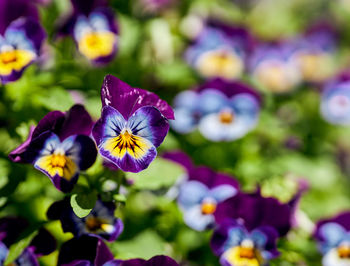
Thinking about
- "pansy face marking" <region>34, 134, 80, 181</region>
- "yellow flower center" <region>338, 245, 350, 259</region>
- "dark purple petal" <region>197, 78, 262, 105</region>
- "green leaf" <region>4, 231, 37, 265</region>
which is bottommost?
"yellow flower center" <region>338, 245, 350, 259</region>

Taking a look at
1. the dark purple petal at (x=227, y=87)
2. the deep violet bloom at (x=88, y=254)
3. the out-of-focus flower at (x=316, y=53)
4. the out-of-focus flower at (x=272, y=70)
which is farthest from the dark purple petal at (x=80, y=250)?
the out-of-focus flower at (x=316, y=53)

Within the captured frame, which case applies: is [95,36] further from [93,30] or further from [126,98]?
[126,98]

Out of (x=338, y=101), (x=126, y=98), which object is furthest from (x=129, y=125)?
(x=338, y=101)

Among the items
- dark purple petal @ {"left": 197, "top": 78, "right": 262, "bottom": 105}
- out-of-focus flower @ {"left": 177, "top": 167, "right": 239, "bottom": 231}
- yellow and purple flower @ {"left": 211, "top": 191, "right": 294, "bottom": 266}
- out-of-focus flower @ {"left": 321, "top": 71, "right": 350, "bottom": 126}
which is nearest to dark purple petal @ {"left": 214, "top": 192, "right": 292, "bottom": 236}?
Result: yellow and purple flower @ {"left": 211, "top": 191, "right": 294, "bottom": 266}

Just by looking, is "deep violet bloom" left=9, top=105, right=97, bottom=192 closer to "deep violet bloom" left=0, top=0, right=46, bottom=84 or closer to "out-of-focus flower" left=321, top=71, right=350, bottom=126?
"deep violet bloom" left=0, top=0, right=46, bottom=84

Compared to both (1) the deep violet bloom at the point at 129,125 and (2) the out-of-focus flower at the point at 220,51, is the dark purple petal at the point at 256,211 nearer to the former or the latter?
(1) the deep violet bloom at the point at 129,125

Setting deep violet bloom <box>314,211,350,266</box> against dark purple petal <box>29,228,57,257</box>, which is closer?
dark purple petal <box>29,228,57,257</box>

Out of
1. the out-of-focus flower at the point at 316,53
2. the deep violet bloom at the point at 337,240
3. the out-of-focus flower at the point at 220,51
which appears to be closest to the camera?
the deep violet bloom at the point at 337,240
